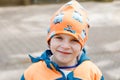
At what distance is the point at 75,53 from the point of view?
88.6 inches

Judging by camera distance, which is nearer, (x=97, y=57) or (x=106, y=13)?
(x=97, y=57)

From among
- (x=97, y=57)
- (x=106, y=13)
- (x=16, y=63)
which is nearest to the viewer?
(x=16, y=63)

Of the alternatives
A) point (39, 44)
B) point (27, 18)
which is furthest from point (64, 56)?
point (27, 18)

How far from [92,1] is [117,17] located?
2178 millimetres

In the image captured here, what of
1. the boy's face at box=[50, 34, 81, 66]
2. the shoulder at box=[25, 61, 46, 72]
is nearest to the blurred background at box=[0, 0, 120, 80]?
the shoulder at box=[25, 61, 46, 72]

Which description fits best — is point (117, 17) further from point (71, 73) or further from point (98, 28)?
point (71, 73)

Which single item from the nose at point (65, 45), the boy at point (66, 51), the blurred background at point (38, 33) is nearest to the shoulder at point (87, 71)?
the boy at point (66, 51)

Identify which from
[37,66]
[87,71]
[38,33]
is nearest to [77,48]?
[87,71]

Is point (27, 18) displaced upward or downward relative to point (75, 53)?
downward

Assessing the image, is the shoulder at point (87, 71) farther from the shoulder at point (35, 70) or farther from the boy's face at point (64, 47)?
the shoulder at point (35, 70)

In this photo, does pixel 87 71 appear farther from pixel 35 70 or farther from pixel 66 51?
pixel 35 70

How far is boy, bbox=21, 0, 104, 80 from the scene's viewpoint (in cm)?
224

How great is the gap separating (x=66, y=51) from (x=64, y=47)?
1.3 inches

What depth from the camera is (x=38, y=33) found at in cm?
751
